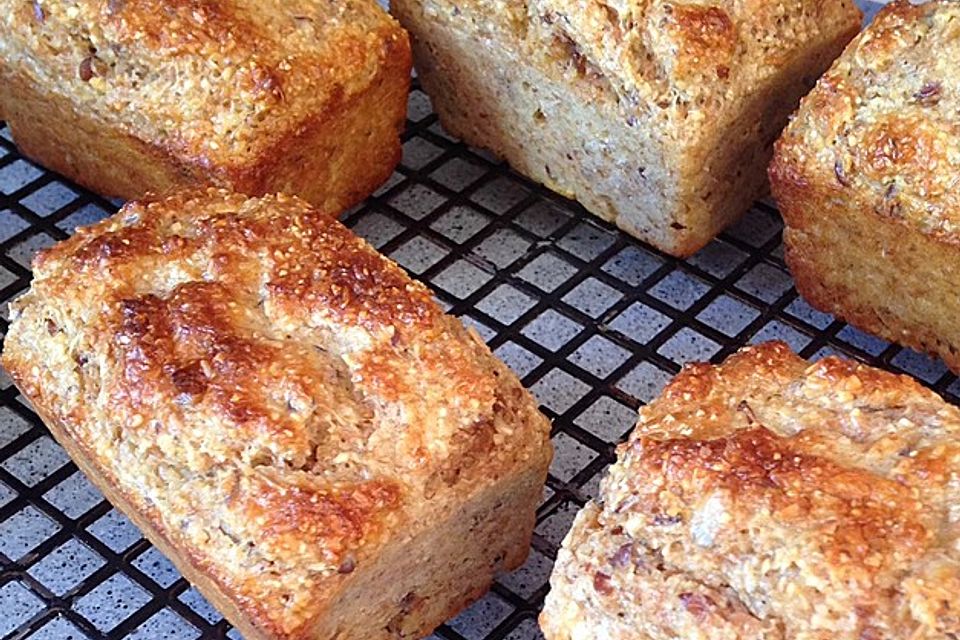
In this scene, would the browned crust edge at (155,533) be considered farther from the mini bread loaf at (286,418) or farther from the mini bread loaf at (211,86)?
the mini bread loaf at (211,86)

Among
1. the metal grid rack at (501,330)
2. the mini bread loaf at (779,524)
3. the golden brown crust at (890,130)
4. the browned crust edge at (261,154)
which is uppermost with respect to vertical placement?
the golden brown crust at (890,130)

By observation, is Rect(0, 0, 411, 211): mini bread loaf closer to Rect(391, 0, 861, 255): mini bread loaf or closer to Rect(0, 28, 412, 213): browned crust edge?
Rect(0, 28, 412, 213): browned crust edge

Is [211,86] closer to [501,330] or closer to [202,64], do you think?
[202,64]

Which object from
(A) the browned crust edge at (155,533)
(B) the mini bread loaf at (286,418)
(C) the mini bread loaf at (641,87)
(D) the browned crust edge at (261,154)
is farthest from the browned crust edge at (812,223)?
(A) the browned crust edge at (155,533)

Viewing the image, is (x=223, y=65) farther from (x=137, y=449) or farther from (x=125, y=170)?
(x=137, y=449)

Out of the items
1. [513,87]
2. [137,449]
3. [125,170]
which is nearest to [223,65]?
[125,170]

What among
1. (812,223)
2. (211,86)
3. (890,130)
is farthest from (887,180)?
(211,86)

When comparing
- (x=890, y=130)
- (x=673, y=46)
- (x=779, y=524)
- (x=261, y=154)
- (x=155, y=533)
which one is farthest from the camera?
(x=261, y=154)
